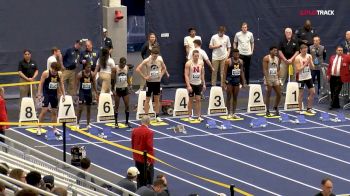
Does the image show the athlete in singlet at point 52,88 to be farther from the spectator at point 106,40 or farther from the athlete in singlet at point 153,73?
the spectator at point 106,40

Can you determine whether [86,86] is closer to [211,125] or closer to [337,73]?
[211,125]

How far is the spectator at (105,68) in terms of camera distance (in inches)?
1178

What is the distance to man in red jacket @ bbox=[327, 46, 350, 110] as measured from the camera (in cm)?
3158

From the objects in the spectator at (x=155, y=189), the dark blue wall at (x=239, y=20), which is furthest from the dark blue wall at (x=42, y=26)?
the spectator at (x=155, y=189)

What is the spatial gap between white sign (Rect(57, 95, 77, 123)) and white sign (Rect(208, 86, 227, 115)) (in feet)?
12.9

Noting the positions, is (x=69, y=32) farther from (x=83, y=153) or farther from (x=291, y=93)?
(x=83, y=153)

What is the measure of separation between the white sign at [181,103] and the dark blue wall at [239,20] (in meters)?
5.35

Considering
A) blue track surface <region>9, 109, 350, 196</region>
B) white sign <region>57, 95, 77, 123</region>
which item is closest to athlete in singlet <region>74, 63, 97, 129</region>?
white sign <region>57, 95, 77, 123</region>

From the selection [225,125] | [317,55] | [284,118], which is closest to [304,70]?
[284,118]

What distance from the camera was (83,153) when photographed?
77.4 ft

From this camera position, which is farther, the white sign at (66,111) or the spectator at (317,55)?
the spectator at (317,55)

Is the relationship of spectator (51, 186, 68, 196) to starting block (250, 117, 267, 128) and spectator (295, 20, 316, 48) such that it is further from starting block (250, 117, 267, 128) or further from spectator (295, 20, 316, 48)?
spectator (295, 20, 316, 48)

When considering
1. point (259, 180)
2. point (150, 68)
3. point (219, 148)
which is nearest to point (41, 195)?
Result: point (259, 180)

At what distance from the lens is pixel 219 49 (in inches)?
1368
